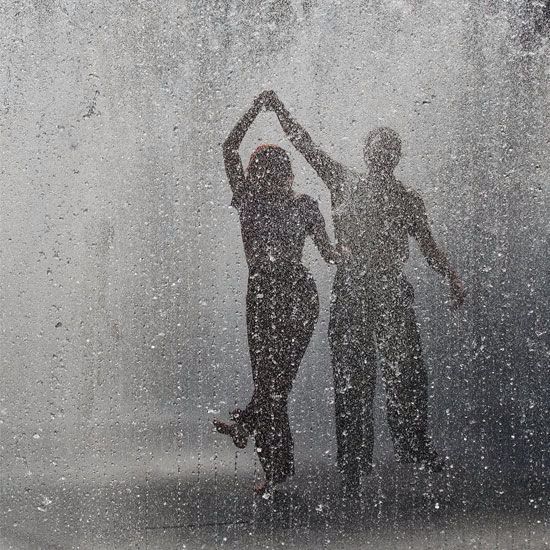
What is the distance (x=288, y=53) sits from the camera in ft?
19.0

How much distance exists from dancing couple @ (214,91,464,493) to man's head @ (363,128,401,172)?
4 cm

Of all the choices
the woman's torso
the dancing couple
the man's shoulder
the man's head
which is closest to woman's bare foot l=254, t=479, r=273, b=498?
the dancing couple

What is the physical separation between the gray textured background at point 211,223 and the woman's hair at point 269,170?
0.12m

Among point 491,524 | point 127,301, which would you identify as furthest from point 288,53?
point 491,524

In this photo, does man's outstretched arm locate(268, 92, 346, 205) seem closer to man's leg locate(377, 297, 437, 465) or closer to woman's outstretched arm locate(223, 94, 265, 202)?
woman's outstretched arm locate(223, 94, 265, 202)

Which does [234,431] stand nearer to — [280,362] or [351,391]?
[280,362]

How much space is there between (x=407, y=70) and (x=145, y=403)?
2307mm

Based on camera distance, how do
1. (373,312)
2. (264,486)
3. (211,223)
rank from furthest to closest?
1. (211,223)
2. (373,312)
3. (264,486)

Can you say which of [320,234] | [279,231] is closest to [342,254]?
[320,234]

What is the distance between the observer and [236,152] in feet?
17.4

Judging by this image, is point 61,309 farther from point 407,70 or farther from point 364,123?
point 407,70

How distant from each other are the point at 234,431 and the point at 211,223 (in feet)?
3.56

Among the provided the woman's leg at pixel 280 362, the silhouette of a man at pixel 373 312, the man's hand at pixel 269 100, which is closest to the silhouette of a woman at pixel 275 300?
the woman's leg at pixel 280 362

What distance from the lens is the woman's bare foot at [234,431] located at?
512 centimetres
